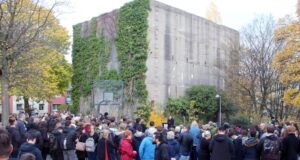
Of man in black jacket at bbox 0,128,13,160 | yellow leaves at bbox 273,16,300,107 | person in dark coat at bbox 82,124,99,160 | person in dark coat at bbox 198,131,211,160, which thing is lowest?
person in dark coat at bbox 198,131,211,160

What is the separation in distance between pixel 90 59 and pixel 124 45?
215 inches

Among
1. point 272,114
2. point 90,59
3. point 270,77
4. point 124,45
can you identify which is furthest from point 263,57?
point 90,59

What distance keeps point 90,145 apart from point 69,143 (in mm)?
656

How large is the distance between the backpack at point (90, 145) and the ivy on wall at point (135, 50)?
18482 mm

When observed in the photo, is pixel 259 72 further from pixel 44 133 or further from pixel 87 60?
pixel 44 133

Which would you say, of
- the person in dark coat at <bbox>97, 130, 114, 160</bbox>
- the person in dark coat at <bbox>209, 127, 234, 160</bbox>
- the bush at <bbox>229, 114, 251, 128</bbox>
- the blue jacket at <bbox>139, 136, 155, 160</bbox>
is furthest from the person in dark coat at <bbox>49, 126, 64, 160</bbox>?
the bush at <bbox>229, 114, 251, 128</bbox>

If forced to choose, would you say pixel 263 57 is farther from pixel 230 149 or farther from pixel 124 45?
pixel 230 149

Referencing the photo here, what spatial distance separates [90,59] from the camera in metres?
36.3

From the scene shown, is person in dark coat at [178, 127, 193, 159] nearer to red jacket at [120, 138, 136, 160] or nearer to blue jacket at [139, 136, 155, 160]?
red jacket at [120, 138, 136, 160]

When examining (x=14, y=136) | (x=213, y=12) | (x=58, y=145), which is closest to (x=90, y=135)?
(x=58, y=145)

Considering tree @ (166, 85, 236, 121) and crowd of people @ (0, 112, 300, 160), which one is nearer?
crowd of people @ (0, 112, 300, 160)

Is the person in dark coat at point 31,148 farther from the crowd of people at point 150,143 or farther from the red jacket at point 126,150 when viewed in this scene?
the red jacket at point 126,150

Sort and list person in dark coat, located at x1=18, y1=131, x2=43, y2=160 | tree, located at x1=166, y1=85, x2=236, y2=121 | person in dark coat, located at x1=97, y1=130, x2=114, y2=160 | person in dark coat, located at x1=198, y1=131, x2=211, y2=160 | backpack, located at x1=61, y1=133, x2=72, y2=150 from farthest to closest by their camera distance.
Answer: tree, located at x1=166, y1=85, x2=236, y2=121 < backpack, located at x1=61, y1=133, x2=72, y2=150 < person in dark coat, located at x1=198, y1=131, x2=211, y2=160 < person in dark coat, located at x1=97, y1=130, x2=114, y2=160 < person in dark coat, located at x1=18, y1=131, x2=43, y2=160

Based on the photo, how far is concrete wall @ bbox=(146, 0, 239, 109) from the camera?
32.2 m
